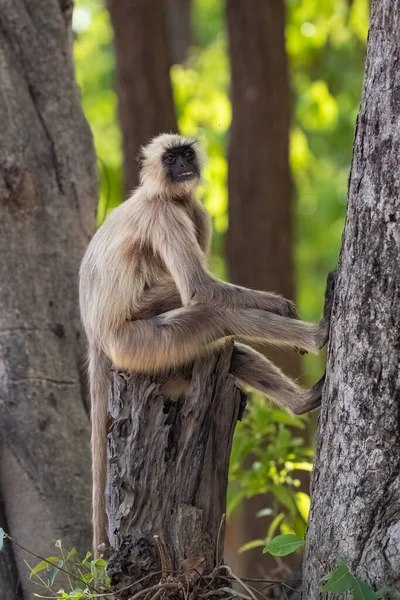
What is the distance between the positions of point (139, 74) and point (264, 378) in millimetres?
4933

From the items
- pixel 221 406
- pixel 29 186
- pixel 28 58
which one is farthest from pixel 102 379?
pixel 28 58

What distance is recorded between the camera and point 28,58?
572cm

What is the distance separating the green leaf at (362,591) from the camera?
122 inches

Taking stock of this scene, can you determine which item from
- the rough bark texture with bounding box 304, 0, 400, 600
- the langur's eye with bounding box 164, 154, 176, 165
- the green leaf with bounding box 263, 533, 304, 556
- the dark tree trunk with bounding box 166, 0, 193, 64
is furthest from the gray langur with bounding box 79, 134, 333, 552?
the dark tree trunk with bounding box 166, 0, 193, 64

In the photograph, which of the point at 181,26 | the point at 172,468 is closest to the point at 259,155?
the point at 172,468

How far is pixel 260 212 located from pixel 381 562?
583cm

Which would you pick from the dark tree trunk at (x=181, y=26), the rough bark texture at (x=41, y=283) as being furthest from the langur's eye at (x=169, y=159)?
the dark tree trunk at (x=181, y=26)

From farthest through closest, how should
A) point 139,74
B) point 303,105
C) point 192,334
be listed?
point 303,105, point 139,74, point 192,334

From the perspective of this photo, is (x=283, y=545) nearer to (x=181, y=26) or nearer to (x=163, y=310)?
(x=163, y=310)

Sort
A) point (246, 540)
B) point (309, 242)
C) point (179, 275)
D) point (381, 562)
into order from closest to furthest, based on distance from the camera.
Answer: point (381, 562)
point (179, 275)
point (246, 540)
point (309, 242)

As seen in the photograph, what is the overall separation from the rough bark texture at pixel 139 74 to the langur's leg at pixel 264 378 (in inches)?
170

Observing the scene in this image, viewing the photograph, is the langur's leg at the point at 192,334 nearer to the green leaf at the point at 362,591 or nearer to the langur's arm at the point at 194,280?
the langur's arm at the point at 194,280

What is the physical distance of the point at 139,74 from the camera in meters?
8.83

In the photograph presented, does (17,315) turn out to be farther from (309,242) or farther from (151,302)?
(309,242)
